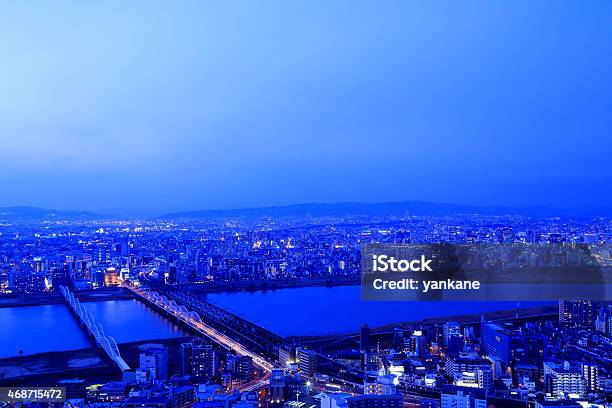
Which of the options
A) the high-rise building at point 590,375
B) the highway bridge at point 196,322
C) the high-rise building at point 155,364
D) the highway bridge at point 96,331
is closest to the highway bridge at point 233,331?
the highway bridge at point 196,322

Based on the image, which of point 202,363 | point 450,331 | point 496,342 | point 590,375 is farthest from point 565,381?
point 202,363

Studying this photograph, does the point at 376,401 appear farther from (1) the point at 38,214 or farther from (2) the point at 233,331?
(1) the point at 38,214

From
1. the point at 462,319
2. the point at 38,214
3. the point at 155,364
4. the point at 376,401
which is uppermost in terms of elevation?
the point at 38,214

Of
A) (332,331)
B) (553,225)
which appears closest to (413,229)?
(553,225)

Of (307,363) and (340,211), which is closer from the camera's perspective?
(307,363)

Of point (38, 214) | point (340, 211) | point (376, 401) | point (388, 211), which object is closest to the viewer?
point (376, 401)

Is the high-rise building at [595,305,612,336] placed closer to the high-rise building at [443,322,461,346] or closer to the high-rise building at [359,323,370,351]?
the high-rise building at [443,322,461,346]
